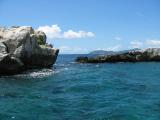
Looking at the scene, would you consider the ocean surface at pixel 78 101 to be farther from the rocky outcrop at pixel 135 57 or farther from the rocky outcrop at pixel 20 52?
the rocky outcrop at pixel 135 57

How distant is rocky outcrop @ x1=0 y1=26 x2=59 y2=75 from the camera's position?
151ft

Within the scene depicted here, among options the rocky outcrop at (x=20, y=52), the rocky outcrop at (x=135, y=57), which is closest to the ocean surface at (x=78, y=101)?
the rocky outcrop at (x=20, y=52)

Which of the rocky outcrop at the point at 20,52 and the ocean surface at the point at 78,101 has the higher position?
the rocky outcrop at the point at 20,52

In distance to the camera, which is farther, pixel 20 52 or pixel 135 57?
pixel 135 57

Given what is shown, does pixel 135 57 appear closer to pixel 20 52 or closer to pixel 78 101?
pixel 20 52

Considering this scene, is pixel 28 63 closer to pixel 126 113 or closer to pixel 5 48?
pixel 5 48

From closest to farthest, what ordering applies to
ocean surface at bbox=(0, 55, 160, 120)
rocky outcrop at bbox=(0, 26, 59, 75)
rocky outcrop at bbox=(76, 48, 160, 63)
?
ocean surface at bbox=(0, 55, 160, 120), rocky outcrop at bbox=(0, 26, 59, 75), rocky outcrop at bbox=(76, 48, 160, 63)

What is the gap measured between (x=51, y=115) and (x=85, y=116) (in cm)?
208

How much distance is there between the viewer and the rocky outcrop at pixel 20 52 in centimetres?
4603

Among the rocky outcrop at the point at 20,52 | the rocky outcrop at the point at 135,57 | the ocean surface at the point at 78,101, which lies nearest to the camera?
the ocean surface at the point at 78,101

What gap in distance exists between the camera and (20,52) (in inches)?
1903

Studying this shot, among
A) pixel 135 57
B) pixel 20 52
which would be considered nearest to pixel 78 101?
pixel 20 52

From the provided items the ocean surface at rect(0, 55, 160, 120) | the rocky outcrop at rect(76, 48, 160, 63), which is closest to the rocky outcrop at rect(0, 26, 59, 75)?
the ocean surface at rect(0, 55, 160, 120)

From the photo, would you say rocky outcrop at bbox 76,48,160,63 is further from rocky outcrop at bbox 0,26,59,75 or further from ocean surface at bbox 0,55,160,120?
ocean surface at bbox 0,55,160,120
